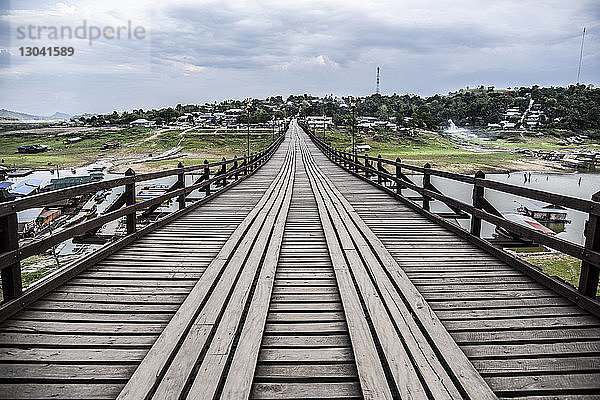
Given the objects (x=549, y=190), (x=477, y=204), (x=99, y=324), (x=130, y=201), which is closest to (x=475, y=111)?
(x=549, y=190)

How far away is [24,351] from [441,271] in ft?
11.9

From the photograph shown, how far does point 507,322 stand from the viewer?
314cm

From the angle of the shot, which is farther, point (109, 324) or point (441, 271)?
point (441, 271)

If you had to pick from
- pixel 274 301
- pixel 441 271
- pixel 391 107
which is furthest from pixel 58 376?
pixel 391 107

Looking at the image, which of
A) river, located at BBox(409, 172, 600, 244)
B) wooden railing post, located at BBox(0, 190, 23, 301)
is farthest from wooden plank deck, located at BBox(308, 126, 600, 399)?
river, located at BBox(409, 172, 600, 244)

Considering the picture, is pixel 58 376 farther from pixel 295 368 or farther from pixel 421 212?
pixel 421 212

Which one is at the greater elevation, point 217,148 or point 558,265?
point 217,148

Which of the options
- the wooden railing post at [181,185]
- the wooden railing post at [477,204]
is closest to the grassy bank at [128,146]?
the wooden railing post at [181,185]

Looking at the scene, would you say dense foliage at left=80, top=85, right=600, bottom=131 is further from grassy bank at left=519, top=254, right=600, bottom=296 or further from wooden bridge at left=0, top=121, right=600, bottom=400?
wooden bridge at left=0, top=121, right=600, bottom=400

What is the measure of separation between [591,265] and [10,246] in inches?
173

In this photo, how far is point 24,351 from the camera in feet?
8.78

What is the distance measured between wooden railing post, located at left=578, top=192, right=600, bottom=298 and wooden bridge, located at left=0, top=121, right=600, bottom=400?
0.01 metres

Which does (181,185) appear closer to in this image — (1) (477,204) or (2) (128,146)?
(1) (477,204)

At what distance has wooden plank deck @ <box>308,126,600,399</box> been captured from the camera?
240cm
